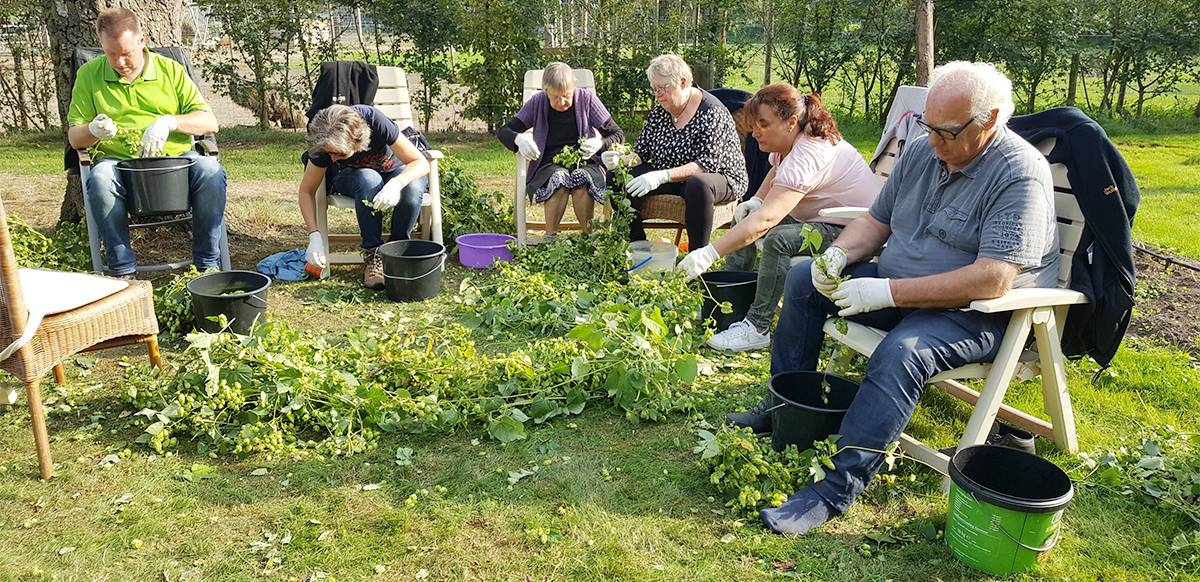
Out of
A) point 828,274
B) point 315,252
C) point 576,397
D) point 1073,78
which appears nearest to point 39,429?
point 576,397

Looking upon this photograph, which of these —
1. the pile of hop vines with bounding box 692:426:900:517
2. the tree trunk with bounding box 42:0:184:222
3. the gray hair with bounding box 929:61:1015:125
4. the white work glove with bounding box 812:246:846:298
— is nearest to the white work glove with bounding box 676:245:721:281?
the white work glove with bounding box 812:246:846:298

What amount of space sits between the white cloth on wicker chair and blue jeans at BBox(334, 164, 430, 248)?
170 cm

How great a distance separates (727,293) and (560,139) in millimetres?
1847

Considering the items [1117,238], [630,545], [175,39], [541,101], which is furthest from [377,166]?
[1117,238]

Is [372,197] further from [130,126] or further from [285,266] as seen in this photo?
[130,126]

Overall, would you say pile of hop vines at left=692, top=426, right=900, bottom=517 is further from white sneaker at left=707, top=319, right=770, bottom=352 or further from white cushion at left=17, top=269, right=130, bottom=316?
white cushion at left=17, top=269, right=130, bottom=316

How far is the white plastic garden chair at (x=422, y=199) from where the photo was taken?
4605 millimetres

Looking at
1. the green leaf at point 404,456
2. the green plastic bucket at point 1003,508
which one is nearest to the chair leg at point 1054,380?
the green plastic bucket at point 1003,508

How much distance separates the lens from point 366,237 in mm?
4598

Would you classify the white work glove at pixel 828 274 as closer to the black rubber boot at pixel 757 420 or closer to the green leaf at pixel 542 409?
the black rubber boot at pixel 757 420

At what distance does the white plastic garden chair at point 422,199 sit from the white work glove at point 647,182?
45.2 inches

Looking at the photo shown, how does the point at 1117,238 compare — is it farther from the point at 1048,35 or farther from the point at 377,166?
the point at 1048,35

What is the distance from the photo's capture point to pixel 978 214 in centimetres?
240

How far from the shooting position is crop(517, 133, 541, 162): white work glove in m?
4.86
